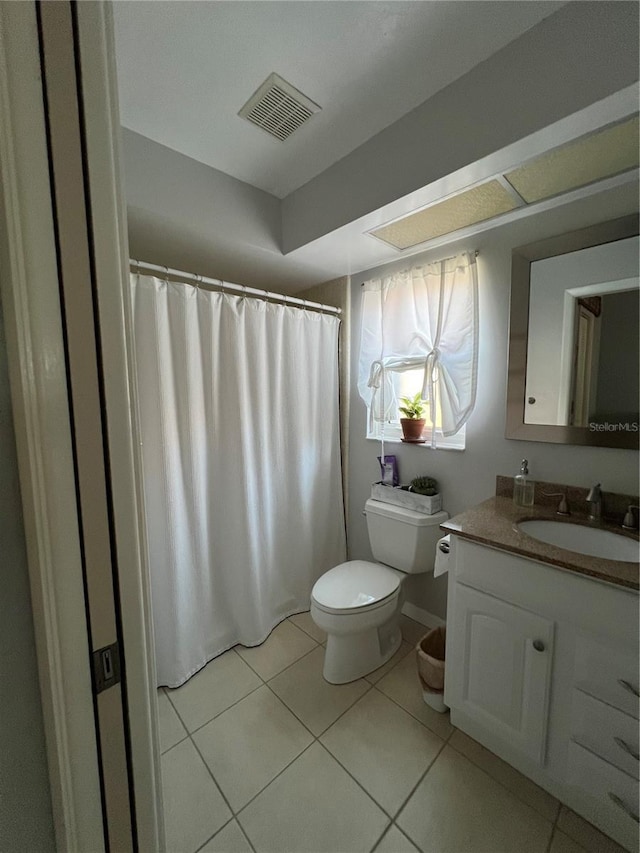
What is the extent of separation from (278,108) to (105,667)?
163 cm

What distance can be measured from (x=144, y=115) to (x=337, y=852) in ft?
8.16

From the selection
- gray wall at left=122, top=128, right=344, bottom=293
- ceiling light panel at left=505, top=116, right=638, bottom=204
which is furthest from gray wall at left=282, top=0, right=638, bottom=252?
gray wall at left=122, top=128, right=344, bottom=293

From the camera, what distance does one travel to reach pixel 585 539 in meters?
1.21

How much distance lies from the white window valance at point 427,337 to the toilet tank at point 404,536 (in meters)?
0.44

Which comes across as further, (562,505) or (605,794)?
(562,505)

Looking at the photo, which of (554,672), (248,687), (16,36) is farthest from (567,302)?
(248,687)

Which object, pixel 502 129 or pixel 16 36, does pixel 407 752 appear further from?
pixel 502 129

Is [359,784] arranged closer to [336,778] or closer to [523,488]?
[336,778]

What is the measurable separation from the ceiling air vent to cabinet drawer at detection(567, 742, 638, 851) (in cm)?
225

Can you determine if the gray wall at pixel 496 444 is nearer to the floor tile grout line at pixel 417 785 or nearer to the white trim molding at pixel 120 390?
the floor tile grout line at pixel 417 785

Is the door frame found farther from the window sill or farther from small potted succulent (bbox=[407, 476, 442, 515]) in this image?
the window sill

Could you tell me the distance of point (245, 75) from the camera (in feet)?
3.36

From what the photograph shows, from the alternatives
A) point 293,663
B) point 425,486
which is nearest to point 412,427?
point 425,486

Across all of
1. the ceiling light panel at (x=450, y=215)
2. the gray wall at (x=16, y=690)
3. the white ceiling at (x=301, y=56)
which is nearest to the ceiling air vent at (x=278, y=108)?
the white ceiling at (x=301, y=56)
